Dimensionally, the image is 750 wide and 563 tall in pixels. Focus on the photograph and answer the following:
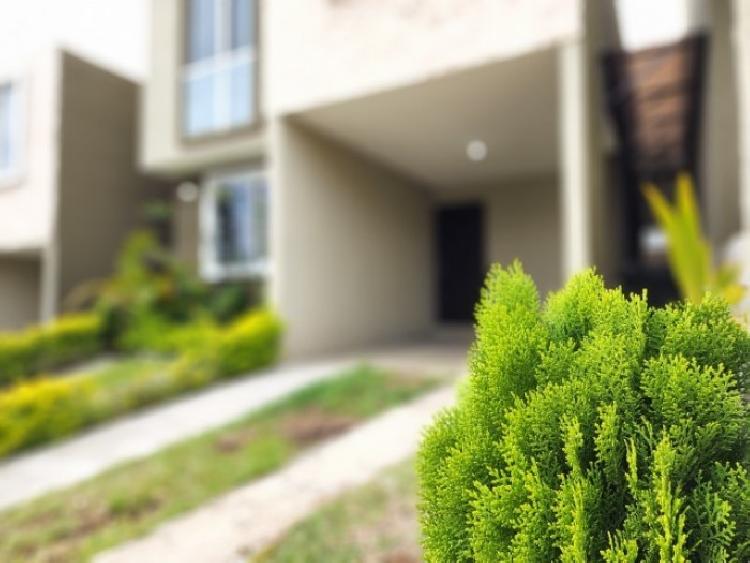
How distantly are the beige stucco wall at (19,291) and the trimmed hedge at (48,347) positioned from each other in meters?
5.38

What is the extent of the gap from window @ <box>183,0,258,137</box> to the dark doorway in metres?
5.52

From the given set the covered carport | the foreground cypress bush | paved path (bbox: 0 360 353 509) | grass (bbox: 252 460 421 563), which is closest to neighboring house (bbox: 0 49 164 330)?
the covered carport

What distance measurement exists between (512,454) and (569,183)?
508 centimetres

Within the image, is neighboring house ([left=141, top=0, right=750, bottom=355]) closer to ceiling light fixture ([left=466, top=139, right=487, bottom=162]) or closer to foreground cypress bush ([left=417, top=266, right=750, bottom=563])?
ceiling light fixture ([left=466, top=139, right=487, bottom=162])

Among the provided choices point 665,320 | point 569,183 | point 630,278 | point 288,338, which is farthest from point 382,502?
point 630,278

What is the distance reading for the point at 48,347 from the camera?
8.61m

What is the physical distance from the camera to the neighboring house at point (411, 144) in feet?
21.0

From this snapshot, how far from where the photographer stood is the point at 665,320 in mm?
1419

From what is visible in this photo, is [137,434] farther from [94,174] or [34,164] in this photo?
[34,164]

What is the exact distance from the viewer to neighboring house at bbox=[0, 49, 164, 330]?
Answer: 425 inches

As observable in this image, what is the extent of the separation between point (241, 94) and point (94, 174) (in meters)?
4.49

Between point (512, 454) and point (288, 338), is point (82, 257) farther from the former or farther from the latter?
point (512, 454)

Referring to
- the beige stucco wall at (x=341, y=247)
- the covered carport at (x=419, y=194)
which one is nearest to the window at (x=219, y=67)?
the beige stucco wall at (x=341, y=247)

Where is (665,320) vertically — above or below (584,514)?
above
